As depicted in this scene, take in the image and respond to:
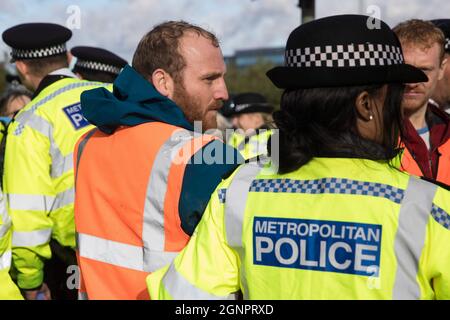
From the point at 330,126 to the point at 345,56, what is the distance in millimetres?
214

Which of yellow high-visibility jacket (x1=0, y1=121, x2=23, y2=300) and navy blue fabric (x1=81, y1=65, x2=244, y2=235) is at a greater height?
navy blue fabric (x1=81, y1=65, x2=244, y2=235)

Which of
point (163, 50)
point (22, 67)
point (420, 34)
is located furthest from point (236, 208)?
point (22, 67)

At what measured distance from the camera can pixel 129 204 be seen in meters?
2.39

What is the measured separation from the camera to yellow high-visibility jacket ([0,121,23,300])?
2637mm

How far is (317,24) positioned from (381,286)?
82 centimetres

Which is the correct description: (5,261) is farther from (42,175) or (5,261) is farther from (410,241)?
(410,241)

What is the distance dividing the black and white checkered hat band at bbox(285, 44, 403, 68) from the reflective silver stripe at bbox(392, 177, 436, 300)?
1.40 ft

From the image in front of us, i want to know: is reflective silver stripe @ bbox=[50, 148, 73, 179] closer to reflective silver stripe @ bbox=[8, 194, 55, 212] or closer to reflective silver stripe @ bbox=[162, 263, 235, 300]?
reflective silver stripe @ bbox=[8, 194, 55, 212]

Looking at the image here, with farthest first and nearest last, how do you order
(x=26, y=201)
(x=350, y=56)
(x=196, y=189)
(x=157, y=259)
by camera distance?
1. (x=26, y=201)
2. (x=157, y=259)
3. (x=196, y=189)
4. (x=350, y=56)

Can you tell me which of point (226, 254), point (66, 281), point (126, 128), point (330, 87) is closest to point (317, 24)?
point (330, 87)

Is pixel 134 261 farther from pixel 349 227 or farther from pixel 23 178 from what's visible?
pixel 23 178

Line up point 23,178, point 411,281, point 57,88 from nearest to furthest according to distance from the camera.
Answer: point 411,281 < point 23,178 < point 57,88

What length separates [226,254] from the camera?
6.10 ft

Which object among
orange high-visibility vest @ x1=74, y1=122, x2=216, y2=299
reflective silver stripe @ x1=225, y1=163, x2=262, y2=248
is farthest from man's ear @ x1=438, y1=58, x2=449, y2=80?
reflective silver stripe @ x1=225, y1=163, x2=262, y2=248
